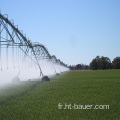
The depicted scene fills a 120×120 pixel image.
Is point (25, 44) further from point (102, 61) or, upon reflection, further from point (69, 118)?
point (102, 61)

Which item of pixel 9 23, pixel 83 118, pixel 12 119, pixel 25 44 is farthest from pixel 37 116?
pixel 25 44

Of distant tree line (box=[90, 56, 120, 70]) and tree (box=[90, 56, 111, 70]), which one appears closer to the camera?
distant tree line (box=[90, 56, 120, 70])

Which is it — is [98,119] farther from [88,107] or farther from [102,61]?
[102,61]

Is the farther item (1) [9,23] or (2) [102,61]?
(2) [102,61]

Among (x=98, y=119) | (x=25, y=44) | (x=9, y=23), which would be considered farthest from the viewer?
(x=25, y=44)

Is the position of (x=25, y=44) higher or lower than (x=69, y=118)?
higher

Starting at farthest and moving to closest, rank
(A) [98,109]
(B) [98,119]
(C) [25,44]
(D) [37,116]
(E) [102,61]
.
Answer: (E) [102,61] → (C) [25,44] → (A) [98,109] → (D) [37,116] → (B) [98,119]

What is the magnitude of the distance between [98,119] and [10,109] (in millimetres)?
3588

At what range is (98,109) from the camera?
A: 8211 millimetres

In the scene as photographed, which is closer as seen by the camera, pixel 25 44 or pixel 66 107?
pixel 66 107

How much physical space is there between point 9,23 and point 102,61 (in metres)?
171

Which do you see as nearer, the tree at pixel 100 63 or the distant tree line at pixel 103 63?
the distant tree line at pixel 103 63

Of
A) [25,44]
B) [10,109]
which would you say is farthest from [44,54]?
[10,109]

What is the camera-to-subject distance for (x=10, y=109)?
8523 millimetres
